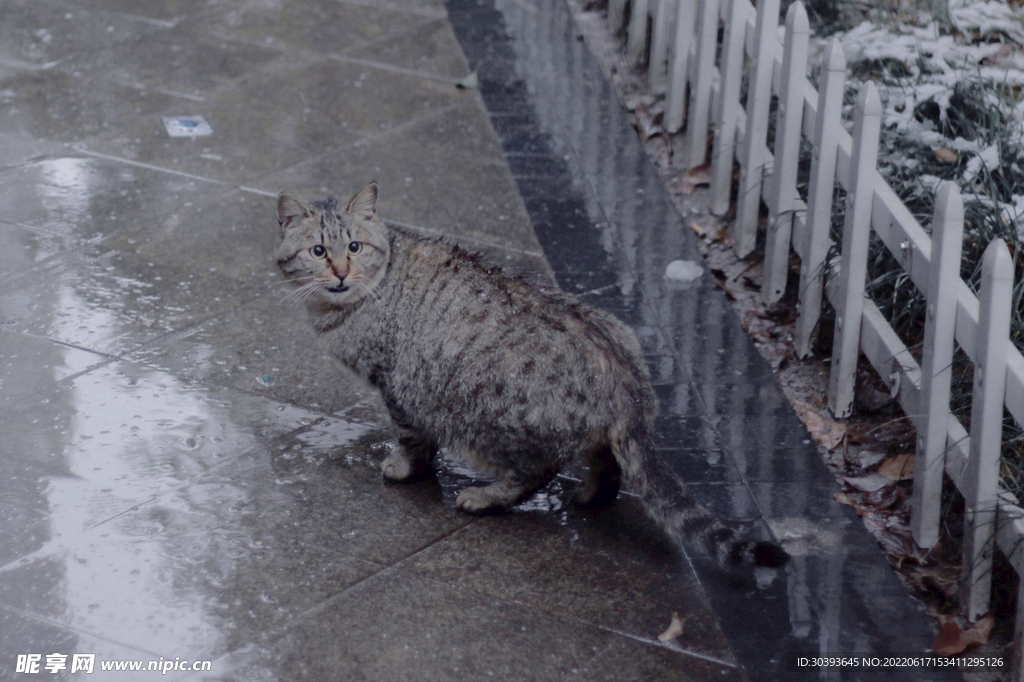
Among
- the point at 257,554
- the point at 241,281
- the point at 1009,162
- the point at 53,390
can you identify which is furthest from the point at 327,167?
the point at 1009,162

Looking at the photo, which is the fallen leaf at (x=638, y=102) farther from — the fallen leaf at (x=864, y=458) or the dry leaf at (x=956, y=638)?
the dry leaf at (x=956, y=638)

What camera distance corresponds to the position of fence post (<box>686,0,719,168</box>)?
5.86m

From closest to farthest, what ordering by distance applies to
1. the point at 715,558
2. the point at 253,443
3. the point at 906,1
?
the point at 715,558, the point at 253,443, the point at 906,1

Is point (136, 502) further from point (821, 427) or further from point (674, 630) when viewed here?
point (821, 427)

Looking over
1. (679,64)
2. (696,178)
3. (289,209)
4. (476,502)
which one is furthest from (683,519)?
(679,64)

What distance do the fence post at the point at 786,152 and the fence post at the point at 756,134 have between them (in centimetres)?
22

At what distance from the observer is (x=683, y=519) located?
3.42 m

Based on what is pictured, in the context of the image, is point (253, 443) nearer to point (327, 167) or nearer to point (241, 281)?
point (241, 281)

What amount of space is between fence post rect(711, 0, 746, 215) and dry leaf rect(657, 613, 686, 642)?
10.1ft

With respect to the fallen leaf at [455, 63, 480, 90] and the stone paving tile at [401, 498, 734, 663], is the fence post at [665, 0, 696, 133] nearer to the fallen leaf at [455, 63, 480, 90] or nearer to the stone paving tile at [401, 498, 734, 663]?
the fallen leaf at [455, 63, 480, 90]

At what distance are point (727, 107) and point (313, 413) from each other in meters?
2.86

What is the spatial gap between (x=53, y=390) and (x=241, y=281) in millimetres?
1127

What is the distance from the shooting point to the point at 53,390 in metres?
4.37

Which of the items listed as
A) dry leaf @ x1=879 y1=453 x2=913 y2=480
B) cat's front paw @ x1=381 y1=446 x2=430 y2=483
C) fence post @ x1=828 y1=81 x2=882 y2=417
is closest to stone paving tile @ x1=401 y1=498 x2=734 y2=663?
cat's front paw @ x1=381 y1=446 x2=430 y2=483
